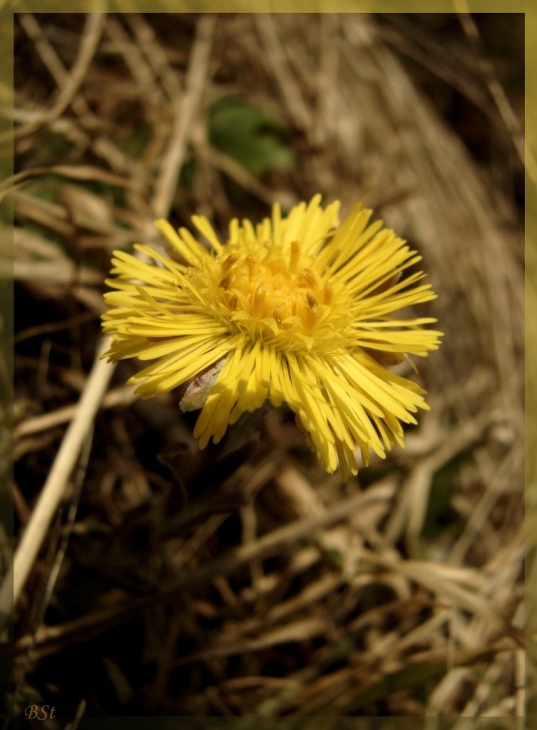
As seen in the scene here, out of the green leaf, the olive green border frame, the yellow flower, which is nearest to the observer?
the yellow flower

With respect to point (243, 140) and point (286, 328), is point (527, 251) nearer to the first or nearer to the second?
point (243, 140)

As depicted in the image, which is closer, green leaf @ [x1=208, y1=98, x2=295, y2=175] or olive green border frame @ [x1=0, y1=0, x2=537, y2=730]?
olive green border frame @ [x1=0, y1=0, x2=537, y2=730]

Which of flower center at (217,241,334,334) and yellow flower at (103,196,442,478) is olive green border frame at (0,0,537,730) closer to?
yellow flower at (103,196,442,478)

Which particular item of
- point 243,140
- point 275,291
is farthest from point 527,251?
point 275,291

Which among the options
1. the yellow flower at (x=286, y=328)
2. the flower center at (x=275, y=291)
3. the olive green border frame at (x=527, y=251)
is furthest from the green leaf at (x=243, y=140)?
the flower center at (x=275, y=291)

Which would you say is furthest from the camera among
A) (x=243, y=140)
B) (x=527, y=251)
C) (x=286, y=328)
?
(x=527, y=251)

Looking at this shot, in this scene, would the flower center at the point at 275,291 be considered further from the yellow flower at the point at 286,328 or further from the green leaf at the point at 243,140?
the green leaf at the point at 243,140

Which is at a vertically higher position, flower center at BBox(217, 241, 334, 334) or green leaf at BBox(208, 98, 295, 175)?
green leaf at BBox(208, 98, 295, 175)

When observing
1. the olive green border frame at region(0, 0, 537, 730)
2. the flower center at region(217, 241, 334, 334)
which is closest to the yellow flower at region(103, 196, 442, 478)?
the flower center at region(217, 241, 334, 334)
